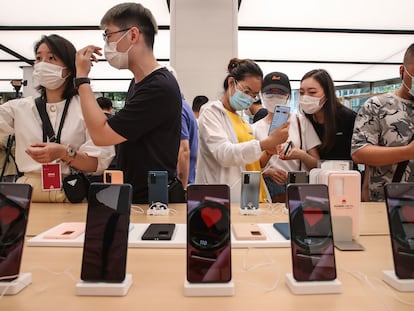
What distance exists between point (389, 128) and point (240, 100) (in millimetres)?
762

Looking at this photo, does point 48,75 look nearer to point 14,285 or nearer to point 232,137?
point 232,137

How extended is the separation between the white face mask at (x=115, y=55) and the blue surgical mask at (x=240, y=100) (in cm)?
64

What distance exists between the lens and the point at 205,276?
681 millimetres

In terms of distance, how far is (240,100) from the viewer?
6.11 ft

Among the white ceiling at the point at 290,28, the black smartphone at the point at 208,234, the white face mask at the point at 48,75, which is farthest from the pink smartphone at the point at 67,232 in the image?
the white ceiling at the point at 290,28

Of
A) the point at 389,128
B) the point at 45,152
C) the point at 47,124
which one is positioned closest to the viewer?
the point at 45,152

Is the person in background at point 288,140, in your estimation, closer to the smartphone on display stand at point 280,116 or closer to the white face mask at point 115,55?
the smartphone on display stand at point 280,116

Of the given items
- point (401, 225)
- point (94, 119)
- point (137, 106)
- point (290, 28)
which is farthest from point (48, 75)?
point (290, 28)

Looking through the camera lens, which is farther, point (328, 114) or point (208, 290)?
point (328, 114)

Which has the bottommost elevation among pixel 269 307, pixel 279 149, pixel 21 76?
pixel 269 307

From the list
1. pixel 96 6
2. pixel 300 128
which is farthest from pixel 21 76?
pixel 300 128

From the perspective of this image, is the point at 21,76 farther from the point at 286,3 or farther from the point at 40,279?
the point at 40,279

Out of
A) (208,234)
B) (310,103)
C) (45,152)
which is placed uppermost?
(310,103)

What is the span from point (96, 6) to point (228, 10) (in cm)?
151
